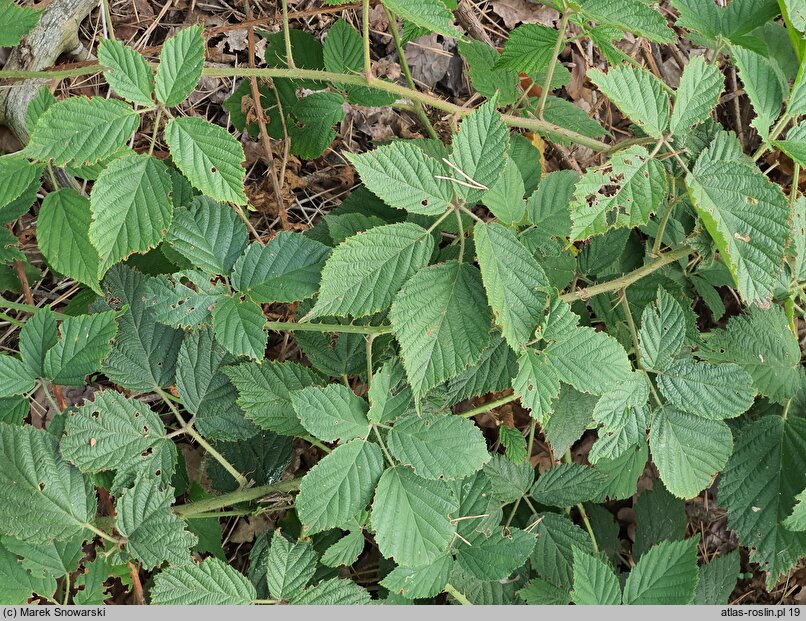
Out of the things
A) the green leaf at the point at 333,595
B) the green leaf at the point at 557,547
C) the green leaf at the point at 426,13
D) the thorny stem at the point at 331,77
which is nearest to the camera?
the green leaf at the point at 426,13

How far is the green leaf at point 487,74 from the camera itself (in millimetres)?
1770

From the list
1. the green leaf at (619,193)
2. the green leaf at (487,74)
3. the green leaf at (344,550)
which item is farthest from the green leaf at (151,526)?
the green leaf at (487,74)

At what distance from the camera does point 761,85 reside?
1324mm

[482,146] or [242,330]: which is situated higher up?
[482,146]

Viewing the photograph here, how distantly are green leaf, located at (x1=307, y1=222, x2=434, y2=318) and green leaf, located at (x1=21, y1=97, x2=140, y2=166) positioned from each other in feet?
1.52

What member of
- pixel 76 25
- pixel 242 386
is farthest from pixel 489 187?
pixel 76 25

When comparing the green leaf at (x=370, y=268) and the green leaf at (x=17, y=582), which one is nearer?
the green leaf at (x=370, y=268)

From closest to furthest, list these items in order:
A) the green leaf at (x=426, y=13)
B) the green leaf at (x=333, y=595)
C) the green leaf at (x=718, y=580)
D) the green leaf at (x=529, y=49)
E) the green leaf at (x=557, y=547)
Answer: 1. the green leaf at (x=426, y=13)
2. the green leaf at (x=333, y=595)
3. the green leaf at (x=529, y=49)
4. the green leaf at (x=557, y=547)
5. the green leaf at (x=718, y=580)

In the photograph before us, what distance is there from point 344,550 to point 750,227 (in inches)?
41.5

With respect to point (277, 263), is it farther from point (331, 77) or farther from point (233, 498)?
point (233, 498)

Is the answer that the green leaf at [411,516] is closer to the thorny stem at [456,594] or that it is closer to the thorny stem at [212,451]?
the thorny stem at [456,594]

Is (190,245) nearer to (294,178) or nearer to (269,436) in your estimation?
(269,436)

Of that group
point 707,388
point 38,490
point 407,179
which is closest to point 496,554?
point 707,388

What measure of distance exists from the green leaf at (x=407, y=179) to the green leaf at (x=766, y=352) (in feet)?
2.56
